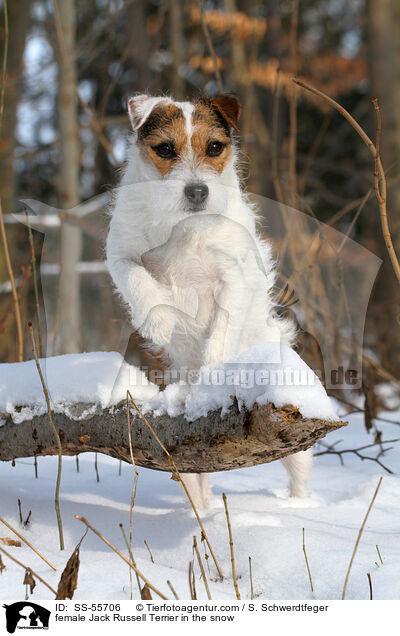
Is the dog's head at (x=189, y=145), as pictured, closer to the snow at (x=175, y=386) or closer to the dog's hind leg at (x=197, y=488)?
the snow at (x=175, y=386)

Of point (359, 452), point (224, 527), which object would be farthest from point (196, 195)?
point (359, 452)

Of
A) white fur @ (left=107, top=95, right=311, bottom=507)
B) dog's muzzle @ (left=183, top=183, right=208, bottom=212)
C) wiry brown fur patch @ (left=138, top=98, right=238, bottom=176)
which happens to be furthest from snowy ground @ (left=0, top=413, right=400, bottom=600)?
wiry brown fur patch @ (left=138, top=98, right=238, bottom=176)

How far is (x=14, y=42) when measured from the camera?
902 cm

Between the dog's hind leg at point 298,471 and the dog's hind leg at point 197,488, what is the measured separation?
0.41 m

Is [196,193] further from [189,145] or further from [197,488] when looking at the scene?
[197,488]

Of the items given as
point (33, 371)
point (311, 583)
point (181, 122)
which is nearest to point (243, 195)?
point (181, 122)

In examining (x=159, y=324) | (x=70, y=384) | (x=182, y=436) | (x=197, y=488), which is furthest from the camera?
(x=197, y=488)

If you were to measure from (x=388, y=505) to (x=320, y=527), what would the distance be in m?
→ 0.41

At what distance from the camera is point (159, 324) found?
2.40 m

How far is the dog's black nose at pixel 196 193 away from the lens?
218cm

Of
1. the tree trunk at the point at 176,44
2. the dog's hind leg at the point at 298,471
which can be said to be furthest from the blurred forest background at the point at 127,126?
the dog's hind leg at the point at 298,471
